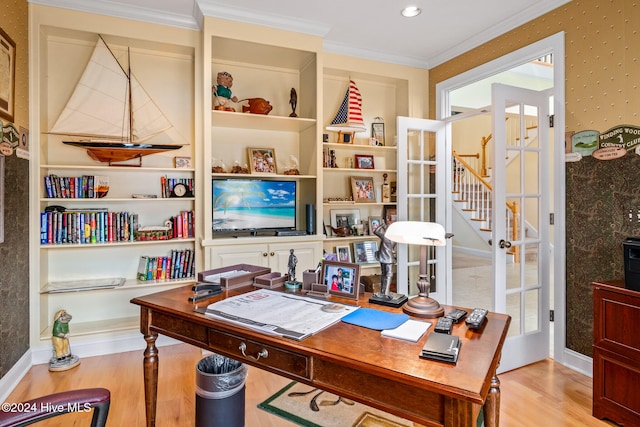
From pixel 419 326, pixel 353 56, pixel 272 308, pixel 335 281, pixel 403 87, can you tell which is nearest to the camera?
Answer: pixel 419 326

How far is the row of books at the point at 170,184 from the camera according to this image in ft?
10.2

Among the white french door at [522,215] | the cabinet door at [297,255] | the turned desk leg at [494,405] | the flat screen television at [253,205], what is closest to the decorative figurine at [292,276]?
the turned desk leg at [494,405]

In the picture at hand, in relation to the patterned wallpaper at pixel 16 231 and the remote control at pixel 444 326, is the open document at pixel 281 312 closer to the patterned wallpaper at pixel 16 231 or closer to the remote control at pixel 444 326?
the remote control at pixel 444 326

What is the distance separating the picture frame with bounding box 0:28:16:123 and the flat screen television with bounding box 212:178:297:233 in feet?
4.59

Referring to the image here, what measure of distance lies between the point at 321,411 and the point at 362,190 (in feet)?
7.48

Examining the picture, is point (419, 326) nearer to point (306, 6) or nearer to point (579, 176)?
point (579, 176)

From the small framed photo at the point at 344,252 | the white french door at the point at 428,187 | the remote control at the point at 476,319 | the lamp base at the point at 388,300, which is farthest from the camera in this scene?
the small framed photo at the point at 344,252

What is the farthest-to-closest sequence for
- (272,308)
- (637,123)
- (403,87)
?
(403,87) < (637,123) < (272,308)

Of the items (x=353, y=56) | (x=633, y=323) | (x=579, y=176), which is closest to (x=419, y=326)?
(x=633, y=323)

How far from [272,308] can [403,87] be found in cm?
325

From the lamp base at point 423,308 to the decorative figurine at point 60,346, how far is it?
8.26ft

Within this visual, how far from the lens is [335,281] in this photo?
68.3 inches

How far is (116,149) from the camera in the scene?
2.70 metres

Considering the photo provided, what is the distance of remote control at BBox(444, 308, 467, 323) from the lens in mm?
1413
